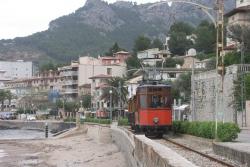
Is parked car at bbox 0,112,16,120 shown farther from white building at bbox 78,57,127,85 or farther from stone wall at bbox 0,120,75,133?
white building at bbox 78,57,127,85

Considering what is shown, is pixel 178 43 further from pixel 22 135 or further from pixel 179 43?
pixel 22 135

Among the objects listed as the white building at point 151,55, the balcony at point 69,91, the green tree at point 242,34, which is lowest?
the balcony at point 69,91

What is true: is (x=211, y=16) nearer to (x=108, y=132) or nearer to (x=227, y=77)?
(x=108, y=132)

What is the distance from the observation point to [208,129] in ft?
100

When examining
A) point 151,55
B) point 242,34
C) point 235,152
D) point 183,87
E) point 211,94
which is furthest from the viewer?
point 151,55

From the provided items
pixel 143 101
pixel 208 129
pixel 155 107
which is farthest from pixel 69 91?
pixel 208 129

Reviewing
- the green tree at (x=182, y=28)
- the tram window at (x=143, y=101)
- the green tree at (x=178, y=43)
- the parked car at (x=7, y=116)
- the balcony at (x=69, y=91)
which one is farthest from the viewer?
the parked car at (x=7, y=116)

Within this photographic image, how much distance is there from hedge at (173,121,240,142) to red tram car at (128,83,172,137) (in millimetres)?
1376

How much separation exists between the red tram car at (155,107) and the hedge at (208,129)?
1.38m

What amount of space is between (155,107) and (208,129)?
7177 millimetres

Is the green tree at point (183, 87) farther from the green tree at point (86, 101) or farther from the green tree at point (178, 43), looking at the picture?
the green tree at point (178, 43)

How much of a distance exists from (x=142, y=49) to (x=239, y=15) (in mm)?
68144

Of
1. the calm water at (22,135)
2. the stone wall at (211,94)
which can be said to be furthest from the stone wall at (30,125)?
the stone wall at (211,94)

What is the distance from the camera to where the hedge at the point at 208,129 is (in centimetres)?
2680
